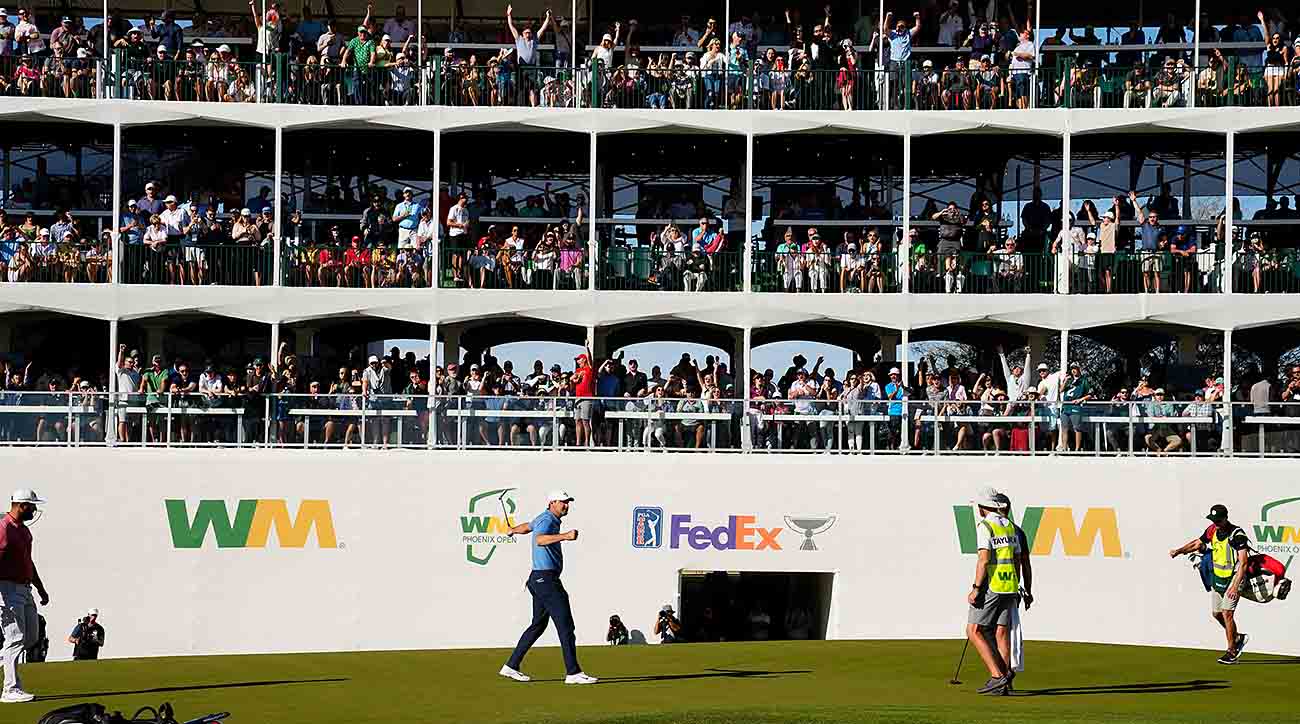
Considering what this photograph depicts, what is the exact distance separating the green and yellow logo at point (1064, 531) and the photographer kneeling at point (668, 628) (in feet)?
12.2

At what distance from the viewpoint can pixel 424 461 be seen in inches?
953

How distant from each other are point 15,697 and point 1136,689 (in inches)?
337

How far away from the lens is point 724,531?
79.0 feet

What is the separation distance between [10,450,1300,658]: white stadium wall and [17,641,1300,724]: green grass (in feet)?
17.9

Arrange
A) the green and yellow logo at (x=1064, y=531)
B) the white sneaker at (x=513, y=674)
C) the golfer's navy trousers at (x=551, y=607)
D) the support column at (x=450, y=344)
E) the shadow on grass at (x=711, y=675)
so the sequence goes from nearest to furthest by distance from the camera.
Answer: the golfer's navy trousers at (x=551, y=607) → the white sneaker at (x=513, y=674) → the shadow on grass at (x=711, y=675) → the green and yellow logo at (x=1064, y=531) → the support column at (x=450, y=344)

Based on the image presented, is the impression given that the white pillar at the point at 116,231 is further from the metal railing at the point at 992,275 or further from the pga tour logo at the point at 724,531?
the metal railing at the point at 992,275

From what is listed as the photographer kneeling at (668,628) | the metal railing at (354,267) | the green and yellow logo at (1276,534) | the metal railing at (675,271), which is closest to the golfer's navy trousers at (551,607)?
the photographer kneeling at (668,628)

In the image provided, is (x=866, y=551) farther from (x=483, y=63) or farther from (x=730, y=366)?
(x=483, y=63)

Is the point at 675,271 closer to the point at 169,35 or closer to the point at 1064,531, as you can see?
the point at 1064,531

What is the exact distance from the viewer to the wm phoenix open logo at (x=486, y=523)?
949 inches

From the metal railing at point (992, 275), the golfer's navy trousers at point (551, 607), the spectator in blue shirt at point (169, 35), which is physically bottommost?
the golfer's navy trousers at point (551, 607)

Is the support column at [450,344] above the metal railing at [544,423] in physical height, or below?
above

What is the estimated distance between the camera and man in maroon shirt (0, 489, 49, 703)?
1375 centimetres

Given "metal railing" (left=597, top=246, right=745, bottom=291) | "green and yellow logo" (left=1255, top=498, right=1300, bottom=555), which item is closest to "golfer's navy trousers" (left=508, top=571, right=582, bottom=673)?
"green and yellow logo" (left=1255, top=498, right=1300, bottom=555)
